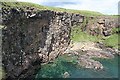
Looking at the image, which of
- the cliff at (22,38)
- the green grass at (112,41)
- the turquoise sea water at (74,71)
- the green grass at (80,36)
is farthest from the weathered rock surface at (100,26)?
the cliff at (22,38)

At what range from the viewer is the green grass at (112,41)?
16302 centimetres

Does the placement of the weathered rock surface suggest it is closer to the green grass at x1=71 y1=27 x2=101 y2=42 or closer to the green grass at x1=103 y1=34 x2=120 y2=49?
the green grass at x1=103 y1=34 x2=120 y2=49

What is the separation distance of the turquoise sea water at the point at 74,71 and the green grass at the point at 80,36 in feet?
153

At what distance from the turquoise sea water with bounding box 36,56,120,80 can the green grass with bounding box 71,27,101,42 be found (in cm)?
4674

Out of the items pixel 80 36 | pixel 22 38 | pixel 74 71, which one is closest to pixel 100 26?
pixel 80 36

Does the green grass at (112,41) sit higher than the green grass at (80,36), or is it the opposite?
the green grass at (80,36)

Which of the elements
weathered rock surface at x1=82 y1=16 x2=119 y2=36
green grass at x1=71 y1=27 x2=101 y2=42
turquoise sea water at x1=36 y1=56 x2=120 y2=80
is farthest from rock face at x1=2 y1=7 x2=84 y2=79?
weathered rock surface at x1=82 y1=16 x2=119 y2=36

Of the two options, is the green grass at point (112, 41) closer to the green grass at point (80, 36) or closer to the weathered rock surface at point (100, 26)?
the weathered rock surface at point (100, 26)

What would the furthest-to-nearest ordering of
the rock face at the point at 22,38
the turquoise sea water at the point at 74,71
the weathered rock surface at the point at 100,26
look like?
the weathered rock surface at the point at 100,26 < the turquoise sea water at the point at 74,71 < the rock face at the point at 22,38

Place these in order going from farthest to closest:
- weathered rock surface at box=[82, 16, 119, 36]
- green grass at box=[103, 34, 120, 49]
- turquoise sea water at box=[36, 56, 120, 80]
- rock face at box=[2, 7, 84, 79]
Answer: weathered rock surface at box=[82, 16, 119, 36] < green grass at box=[103, 34, 120, 49] < turquoise sea water at box=[36, 56, 120, 80] < rock face at box=[2, 7, 84, 79]

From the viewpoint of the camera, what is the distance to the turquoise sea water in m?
96.8

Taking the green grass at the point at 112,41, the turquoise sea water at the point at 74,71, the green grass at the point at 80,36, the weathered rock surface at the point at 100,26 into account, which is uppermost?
the weathered rock surface at the point at 100,26

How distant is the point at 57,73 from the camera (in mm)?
98750

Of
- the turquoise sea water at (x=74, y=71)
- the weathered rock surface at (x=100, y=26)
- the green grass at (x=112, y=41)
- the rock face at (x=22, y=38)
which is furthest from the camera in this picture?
the weathered rock surface at (x=100, y=26)
